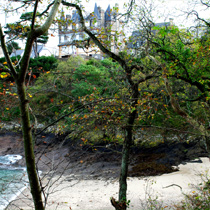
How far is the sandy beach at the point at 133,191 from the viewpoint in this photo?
31.2 ft

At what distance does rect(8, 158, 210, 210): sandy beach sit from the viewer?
9.51 metres

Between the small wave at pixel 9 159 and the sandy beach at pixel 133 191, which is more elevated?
the sandy beach at pixel 133 191

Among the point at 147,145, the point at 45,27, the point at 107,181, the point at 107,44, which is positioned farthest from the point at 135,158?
the point at 45,27

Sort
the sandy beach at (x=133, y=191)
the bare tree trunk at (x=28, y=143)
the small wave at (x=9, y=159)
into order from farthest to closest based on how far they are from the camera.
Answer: the small wave at (x=9, y=159) < the sandy beach at (x=133, y=191) < the bare tree trunk at (x=28, y=143)

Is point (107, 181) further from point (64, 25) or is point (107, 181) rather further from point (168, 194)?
point (64, 25)

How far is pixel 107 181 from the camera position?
13.3 m

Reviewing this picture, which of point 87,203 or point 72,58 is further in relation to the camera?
point 72,58

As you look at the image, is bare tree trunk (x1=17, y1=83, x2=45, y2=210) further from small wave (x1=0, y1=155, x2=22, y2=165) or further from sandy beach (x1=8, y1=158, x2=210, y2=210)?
small wave (x1=0, y1=155, x2=22, y2=165)

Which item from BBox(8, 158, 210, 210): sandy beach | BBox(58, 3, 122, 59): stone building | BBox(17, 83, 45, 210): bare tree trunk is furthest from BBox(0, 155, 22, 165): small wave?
BBox(17, 83, 45, 210): bare tree trunk

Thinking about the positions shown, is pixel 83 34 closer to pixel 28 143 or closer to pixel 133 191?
pixel 28 143

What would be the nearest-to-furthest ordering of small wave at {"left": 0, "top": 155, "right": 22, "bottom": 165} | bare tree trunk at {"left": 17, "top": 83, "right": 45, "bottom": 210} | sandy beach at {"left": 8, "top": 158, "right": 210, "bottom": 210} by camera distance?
bare tree trunk at {"left": 17, "top": 83, "right": 45, "bottom": 210} < sandy beach at {"left": 8, "top": 158, "right": 210, "bottom": 210} < small wave at {"left": 0, "top": 155, "right": 22, "bottom": 165}

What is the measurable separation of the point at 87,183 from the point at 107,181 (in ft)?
3.99

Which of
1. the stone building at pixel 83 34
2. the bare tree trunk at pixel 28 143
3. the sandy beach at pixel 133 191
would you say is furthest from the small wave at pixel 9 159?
the bare tree trunk at pixel 28 143

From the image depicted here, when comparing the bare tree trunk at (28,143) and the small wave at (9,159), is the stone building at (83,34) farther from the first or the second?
the small wave at (9,159)
